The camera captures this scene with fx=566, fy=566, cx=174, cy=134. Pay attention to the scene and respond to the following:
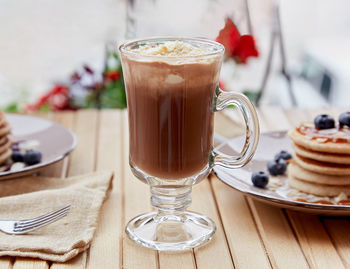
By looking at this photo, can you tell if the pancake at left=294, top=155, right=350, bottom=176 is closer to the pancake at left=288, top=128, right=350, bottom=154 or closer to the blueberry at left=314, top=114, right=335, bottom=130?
the pancake at left=288, top=128, right=350, bottom=154

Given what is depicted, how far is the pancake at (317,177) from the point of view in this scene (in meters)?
1.75

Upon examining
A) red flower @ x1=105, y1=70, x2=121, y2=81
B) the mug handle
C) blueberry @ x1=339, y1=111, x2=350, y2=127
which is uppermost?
the mug handle

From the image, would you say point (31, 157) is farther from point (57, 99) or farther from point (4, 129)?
point (57, 99)

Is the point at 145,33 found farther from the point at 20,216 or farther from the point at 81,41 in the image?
the point at 20,216

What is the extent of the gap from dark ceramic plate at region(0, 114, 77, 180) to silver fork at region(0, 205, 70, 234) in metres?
0.33

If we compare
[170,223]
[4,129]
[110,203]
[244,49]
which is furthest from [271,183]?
[244,49]

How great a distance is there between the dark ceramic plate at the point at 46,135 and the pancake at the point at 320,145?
80 cm

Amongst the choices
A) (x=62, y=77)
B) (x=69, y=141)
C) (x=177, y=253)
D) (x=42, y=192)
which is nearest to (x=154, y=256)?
(x=177, y=253)

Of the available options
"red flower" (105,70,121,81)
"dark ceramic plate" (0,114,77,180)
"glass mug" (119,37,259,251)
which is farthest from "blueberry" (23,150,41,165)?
"red flower" (105,70,121,81)

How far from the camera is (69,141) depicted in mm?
2152

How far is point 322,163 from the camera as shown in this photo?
1.76m

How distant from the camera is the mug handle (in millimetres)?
1511

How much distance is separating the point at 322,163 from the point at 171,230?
1.75 ft

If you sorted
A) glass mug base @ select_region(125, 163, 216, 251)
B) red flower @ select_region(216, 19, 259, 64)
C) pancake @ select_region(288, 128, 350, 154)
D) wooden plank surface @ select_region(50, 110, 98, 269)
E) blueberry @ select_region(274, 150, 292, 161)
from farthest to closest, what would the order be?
red flower @ select_region(216, 19, 259, 64) < wooden plank surface @ select_region(50, 110, 98, 269) < blueberry @ select_region(274, 150, 292, 161) < pancake @ select_region(288, 128, 350, 154) < glass mug base @ select_region(125, 163, 216, 251)
